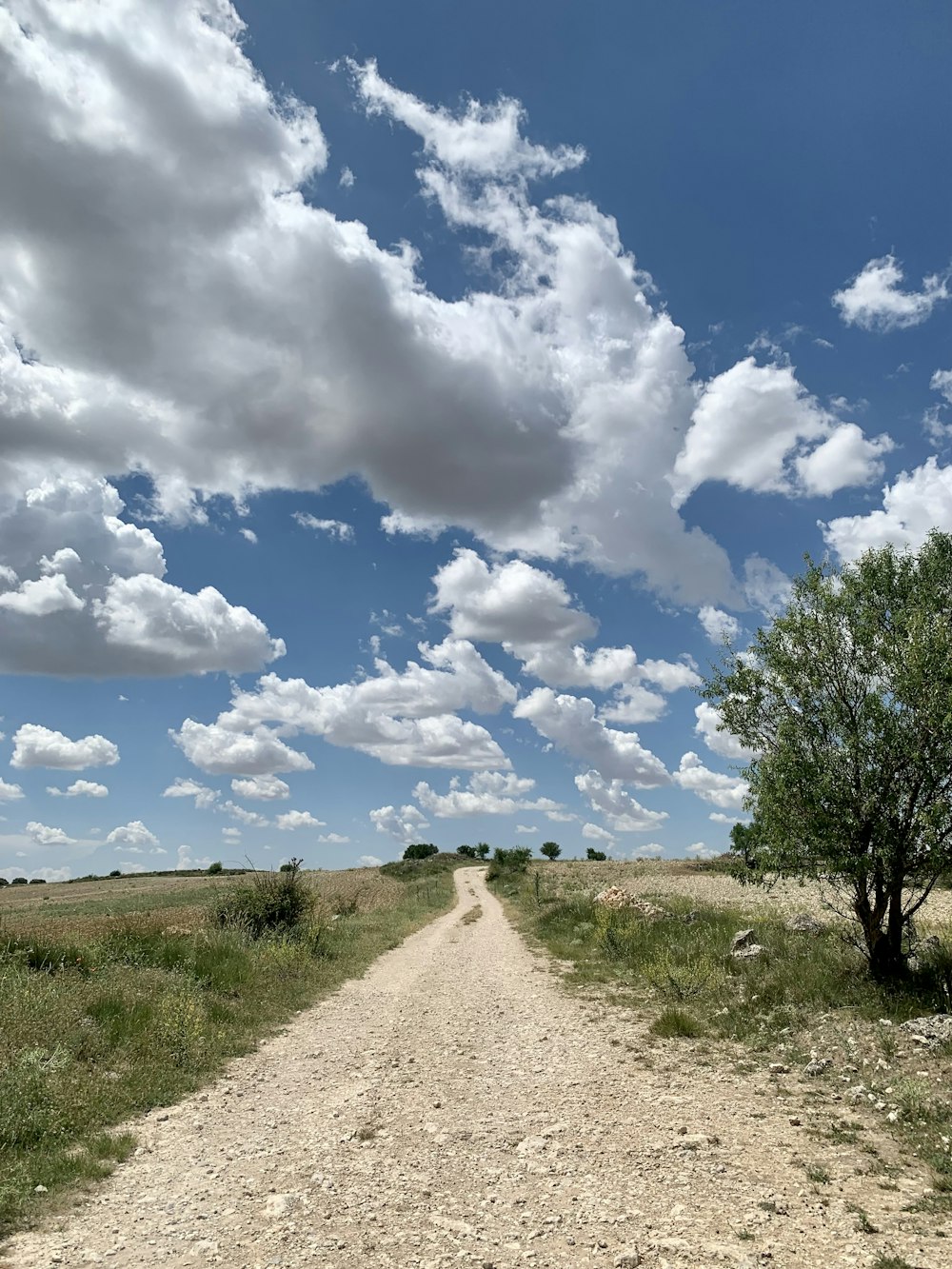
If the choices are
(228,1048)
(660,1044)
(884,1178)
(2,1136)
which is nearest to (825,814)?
(660,1044)

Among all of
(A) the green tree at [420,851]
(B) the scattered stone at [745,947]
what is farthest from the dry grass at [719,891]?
(A) the green tree at [420,851]

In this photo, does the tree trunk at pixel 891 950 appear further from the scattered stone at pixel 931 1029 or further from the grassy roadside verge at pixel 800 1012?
the scattered stone at pixel 931 1029

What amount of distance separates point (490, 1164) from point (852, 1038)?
7037 mm

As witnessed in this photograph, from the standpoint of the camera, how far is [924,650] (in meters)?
13.5

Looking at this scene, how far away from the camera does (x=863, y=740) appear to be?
14.3m

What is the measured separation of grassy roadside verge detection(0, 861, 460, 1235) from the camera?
8.15 meters

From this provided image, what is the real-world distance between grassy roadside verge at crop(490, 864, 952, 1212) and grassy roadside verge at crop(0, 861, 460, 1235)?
25.9 feet

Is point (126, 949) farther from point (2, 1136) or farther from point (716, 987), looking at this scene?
point (716, 987)

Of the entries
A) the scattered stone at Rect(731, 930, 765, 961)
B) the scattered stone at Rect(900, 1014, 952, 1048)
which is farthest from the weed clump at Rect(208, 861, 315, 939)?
the scattered stone at Rect(900, 1014, 952, 1048)

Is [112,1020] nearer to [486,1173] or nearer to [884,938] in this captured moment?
[486,1173]

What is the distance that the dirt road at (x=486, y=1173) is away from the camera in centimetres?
596

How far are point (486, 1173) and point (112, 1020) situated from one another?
818cm

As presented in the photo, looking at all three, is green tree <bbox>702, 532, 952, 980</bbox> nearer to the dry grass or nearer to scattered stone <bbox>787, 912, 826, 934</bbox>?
the dry grass

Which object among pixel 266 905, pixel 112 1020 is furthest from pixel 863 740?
pixel 266 905
